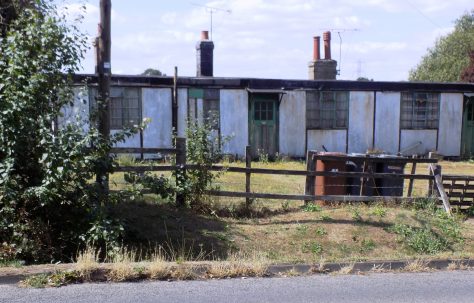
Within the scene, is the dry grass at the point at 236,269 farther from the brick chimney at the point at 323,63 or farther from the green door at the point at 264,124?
the brick chimney at the point at 323,63

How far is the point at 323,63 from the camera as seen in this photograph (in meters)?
25.1

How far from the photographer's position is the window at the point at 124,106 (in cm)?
1877

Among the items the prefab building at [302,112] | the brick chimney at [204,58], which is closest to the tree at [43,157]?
the prefab building at [302,112]

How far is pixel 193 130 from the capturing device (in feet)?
35.2

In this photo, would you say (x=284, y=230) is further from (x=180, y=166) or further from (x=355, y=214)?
(x=180, y=166)

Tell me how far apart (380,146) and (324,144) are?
2.35 meters

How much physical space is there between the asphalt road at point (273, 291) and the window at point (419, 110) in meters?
15.9

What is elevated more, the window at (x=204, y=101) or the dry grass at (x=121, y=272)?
the window at (x=204, y=101)

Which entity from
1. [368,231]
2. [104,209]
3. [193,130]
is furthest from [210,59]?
[104,209]

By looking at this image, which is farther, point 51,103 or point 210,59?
point 210,59

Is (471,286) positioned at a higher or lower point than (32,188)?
lower

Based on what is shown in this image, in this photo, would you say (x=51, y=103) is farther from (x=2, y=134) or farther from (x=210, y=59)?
(x=210, y=59)

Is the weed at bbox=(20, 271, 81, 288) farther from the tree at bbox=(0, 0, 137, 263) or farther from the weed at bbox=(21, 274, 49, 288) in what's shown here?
the tree at bbox=(0, 0, 137, 263)

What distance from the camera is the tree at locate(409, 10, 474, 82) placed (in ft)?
155
